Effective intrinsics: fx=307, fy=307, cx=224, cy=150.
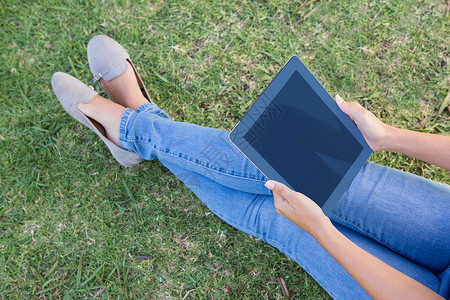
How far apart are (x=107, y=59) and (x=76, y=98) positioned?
14.3 inches

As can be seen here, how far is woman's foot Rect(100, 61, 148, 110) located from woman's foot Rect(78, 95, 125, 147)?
150mm

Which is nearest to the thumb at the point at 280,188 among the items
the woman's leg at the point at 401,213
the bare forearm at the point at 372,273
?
the bare forearm at the point at 372,273

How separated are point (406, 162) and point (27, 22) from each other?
303 cm

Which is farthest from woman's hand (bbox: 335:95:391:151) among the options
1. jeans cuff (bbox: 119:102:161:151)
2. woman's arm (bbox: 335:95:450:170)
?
jeans cuff (bbox: 119:102:161:151)

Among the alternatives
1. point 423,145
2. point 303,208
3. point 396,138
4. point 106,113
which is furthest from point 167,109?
point 423,145

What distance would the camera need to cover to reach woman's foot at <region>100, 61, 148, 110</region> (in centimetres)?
222

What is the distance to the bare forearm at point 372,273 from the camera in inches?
48.7

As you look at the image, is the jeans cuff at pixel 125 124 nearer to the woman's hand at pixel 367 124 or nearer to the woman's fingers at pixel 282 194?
the woman's fingers at pixel 282 194

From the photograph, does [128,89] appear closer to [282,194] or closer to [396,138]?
[282,194]

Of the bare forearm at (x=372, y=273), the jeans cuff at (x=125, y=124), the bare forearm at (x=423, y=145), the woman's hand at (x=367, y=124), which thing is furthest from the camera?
the jeans cuff at (x=125, y=124)

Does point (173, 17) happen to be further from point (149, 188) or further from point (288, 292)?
point (288, 292)

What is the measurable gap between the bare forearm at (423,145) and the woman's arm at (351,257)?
22.5 inches

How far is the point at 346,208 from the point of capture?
161 cm

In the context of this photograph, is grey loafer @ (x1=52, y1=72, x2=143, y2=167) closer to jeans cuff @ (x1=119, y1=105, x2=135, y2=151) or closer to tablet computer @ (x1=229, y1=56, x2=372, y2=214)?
jeans cuff @ (x1=119, y1=105, x2=135, y2=151)
